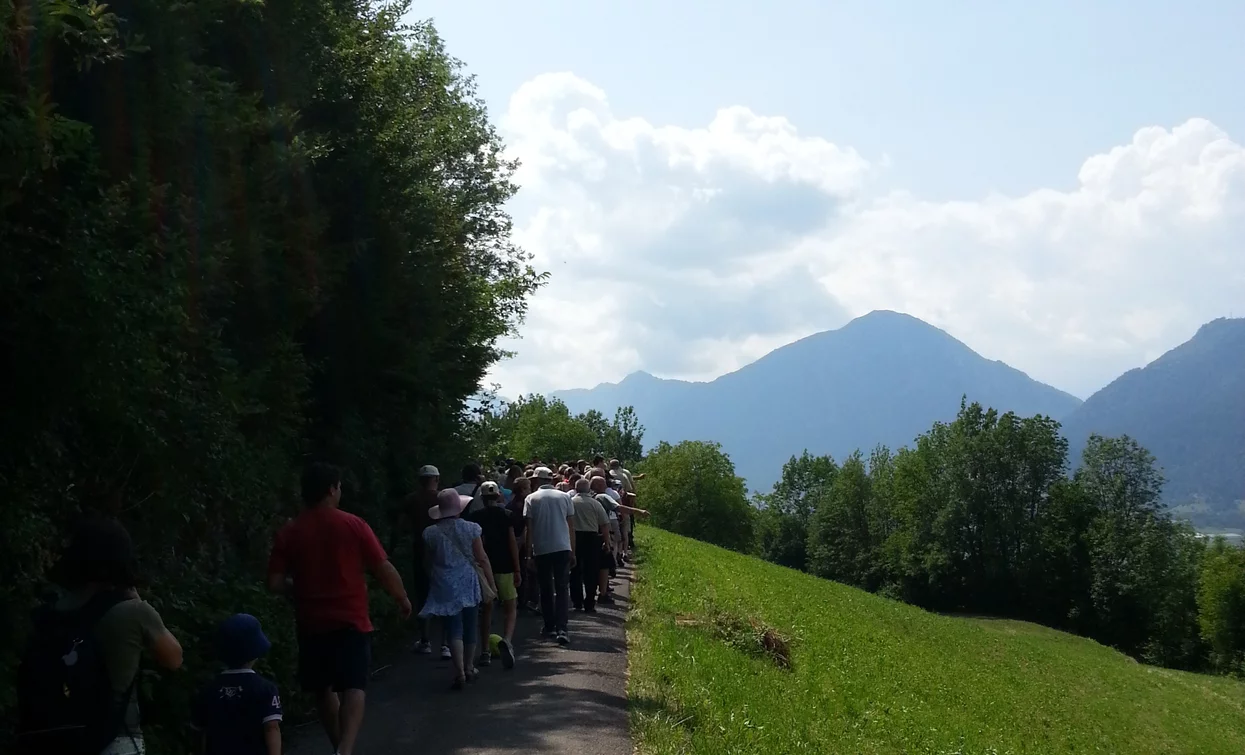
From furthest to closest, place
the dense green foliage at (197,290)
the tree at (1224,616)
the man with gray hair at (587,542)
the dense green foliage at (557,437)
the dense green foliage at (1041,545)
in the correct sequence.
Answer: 1. the dense green foliage at (557,437)
2. the dense green foliage at (1041,545)
3. the tree at (1224,616)
4. the man with gray hair at (587,542)
5. the dense green foliage at (197,290)

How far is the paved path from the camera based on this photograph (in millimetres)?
9703

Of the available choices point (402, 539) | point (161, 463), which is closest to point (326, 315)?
point (402, 539)

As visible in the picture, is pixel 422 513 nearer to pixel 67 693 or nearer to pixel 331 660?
pixel 331 660

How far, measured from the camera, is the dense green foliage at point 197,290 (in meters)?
7.61

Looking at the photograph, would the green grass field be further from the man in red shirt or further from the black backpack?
the black backpack

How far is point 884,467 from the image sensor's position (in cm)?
13738

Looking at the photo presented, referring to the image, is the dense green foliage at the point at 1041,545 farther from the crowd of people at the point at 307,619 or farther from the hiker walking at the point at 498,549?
the hiker walking at the point at 498,549

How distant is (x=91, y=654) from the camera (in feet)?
16.7

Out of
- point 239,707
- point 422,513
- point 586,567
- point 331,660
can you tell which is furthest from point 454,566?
point 586,567

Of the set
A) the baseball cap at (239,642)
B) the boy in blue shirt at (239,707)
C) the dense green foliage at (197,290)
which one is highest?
the dense green foliage at (197,290)

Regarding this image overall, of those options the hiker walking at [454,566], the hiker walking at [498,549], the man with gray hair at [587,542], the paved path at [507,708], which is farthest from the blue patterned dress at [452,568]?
the man with gray hair at [587,542]

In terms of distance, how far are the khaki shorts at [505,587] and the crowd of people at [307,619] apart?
14mm

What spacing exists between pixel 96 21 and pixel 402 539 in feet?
38.8

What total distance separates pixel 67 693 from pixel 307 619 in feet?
9.73
